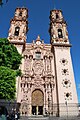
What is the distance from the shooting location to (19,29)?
101 ft

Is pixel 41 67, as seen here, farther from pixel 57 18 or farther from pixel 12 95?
pixel 57 18

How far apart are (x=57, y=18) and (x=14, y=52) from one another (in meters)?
19.6

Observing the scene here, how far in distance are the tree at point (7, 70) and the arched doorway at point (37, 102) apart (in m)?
7.69

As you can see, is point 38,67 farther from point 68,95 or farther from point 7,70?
point 7,70

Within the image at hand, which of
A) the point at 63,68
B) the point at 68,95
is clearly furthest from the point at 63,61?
the point at 68,95

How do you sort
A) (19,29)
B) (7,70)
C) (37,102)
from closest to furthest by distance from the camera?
1. (7,70)
2. (37,102)
3. (19,29)

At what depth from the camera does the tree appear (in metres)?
14.5

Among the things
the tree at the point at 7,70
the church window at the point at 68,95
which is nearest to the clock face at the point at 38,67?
the church window at the point at 68,95

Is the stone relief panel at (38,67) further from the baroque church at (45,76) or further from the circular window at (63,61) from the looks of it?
the circular window at (63,61)

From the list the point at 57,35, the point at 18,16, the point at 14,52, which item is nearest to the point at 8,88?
the point at 14,52

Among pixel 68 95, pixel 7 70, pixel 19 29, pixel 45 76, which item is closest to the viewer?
pixel 7 70

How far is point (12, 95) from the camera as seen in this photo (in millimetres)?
14938

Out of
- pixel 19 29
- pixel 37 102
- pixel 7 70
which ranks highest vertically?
pixel 19 29

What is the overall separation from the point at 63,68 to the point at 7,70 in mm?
12373
